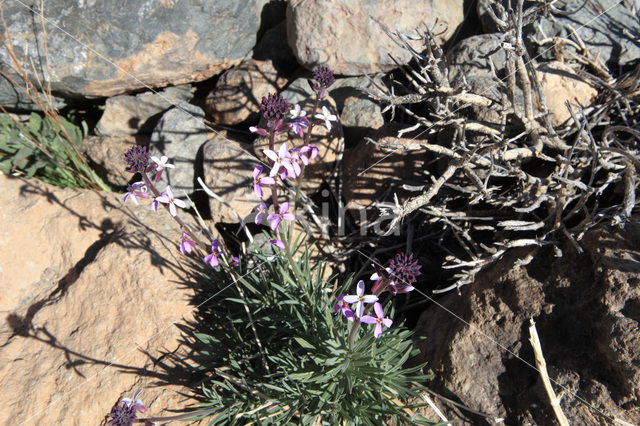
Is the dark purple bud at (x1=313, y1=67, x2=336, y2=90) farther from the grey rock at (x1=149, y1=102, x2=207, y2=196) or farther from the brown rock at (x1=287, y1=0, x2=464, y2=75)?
the grey rock at (x1=149, y1=102, x2=207, y2=196)

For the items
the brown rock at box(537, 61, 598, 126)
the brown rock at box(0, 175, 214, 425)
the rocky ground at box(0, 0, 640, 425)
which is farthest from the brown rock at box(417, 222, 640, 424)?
the brown rock at box(0, 175, 214, 425)

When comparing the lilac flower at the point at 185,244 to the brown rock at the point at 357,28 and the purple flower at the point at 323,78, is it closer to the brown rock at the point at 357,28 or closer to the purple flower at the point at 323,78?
the purple flower at the point at 323,78

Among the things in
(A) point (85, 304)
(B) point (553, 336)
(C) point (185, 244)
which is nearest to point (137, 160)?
(C) point (185, 244)

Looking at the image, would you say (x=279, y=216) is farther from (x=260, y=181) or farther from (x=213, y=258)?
(x=213, y=258)

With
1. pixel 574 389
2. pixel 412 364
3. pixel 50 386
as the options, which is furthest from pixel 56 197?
pixel 574 389

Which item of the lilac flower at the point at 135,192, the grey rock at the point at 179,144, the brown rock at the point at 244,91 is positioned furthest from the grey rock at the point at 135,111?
the lilac flower at the point at 135,192
